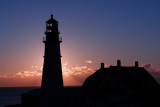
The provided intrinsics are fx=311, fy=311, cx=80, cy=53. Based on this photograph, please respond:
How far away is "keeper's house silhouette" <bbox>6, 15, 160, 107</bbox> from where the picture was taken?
41000mm

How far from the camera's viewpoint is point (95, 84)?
1713 inches

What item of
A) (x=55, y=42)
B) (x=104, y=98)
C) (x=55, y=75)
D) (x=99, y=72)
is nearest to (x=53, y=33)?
(x=55, y=42)

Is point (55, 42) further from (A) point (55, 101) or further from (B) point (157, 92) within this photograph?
(B) point (157, 92)

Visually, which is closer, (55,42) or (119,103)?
(119,103)

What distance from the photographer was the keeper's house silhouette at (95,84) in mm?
41000

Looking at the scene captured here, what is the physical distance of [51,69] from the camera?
141ft

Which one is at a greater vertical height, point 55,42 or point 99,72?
point 55,42

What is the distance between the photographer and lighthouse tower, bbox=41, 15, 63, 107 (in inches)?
1684

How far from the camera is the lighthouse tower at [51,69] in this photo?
42781 millimetres

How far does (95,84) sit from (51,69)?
6477 millimetres

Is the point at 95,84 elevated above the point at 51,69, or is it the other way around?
the point at 51,69

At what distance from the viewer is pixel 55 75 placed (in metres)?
Answer: 43.0

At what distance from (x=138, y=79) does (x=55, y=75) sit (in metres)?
11.5

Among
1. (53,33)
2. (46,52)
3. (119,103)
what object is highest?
(53,33)
